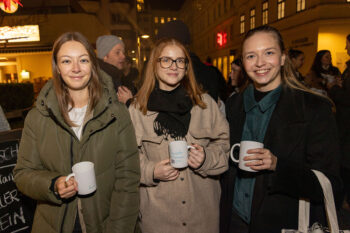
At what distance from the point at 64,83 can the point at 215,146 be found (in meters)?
1.43

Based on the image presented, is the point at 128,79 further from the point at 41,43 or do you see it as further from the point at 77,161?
the point at 41,43

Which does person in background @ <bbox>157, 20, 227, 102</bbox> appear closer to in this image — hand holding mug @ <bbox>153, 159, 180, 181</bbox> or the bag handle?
hand holding mug @ <bbox>153, 159, 180, 181</bbox>

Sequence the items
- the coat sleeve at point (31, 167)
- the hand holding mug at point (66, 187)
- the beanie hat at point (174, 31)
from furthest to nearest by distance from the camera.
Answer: the beanie hat at point (174, 31)
the coat sleeve at point (31, 167)
the hand holding mug at point (66, 187)

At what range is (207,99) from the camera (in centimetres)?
230

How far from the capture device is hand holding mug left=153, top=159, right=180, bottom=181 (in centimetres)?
197

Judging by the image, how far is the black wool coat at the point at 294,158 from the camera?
176 cm

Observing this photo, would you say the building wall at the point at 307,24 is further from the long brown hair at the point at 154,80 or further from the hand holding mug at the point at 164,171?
the hand holding mug at the point at 164,171

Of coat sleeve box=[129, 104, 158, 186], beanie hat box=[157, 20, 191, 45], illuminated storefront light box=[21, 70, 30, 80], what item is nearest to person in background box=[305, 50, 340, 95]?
beanie hat box=[157, 20, 191, 45]

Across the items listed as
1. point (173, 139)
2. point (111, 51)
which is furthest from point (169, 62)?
point (111, 51)

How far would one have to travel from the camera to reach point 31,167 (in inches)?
74.5

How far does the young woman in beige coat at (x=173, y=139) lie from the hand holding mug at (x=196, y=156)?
6cm

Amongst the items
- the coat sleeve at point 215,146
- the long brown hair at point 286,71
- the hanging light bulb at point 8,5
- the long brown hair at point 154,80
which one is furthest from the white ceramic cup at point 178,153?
the hanging light bulb at point 8,5

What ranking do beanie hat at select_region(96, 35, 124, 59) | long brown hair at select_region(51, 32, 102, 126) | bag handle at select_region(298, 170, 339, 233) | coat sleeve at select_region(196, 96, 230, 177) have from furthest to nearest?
beanie hat at select_region(96, 35, 124, 59) < coat sleeve at select_region(196, 96, 230, 177) < long brown hair at select_region(51, 32, 102, 126) < bag handle at select_region(298, 170, 339, 233)

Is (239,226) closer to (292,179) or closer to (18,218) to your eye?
(292,179)
